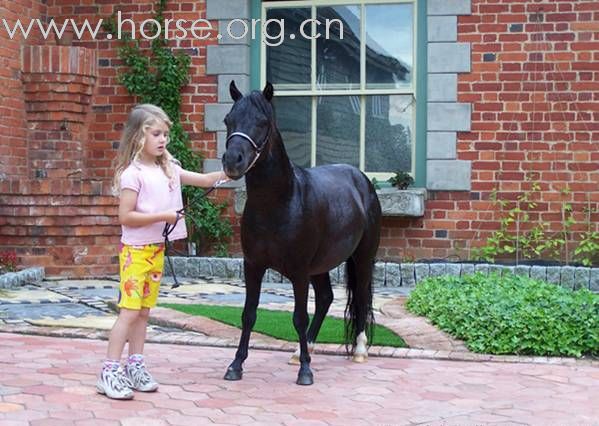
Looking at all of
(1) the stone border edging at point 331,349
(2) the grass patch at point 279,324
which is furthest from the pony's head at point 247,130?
(2) the grass patch at point 279,324

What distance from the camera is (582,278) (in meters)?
9.29

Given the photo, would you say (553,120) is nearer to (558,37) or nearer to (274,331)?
(558,37)

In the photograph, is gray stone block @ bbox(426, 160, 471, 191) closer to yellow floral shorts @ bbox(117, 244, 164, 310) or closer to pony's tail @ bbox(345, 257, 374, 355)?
pony's tail @ bbox(345, 257, 374, 355)

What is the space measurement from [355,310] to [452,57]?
4.89 m

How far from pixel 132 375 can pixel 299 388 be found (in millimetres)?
888

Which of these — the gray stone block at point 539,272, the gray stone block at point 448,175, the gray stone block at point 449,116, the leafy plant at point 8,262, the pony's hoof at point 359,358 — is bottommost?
the pony's hoof at point 359,358

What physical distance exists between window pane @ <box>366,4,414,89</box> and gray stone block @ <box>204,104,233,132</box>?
1.70 meters

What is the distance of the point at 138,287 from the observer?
187 inches

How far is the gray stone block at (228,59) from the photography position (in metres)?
10.6

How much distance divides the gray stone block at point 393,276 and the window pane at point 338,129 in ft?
4.95

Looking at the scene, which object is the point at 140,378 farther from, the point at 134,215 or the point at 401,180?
the point at 401,180

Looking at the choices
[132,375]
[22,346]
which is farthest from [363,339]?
[22,346]

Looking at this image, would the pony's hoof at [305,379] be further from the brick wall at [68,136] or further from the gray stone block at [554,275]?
the brick wall at [68,136]

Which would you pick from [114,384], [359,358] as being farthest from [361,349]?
[114,384]
